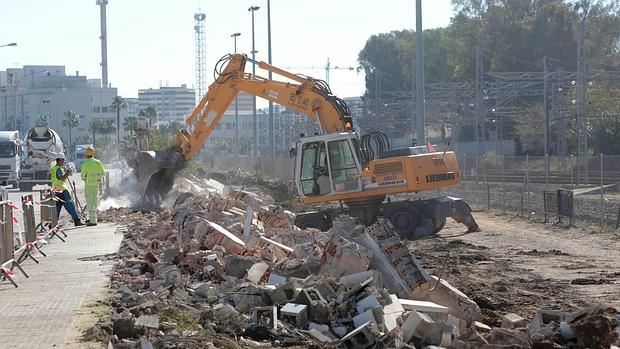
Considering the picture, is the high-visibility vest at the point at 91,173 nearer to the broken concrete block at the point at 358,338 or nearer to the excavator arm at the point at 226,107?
the excavator arm at the point at 226,107

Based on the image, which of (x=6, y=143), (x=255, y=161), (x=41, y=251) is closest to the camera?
(x=41, y=251)

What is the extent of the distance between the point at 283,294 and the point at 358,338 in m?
1.49

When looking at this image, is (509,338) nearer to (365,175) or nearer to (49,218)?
(49,218)

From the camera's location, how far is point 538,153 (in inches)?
2852

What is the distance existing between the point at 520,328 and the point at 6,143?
4892 cm

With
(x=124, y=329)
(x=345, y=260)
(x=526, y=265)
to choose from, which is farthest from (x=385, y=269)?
(x=526, y=265)

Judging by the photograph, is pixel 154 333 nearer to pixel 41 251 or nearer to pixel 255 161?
pixel 41 251

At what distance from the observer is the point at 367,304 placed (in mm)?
12055

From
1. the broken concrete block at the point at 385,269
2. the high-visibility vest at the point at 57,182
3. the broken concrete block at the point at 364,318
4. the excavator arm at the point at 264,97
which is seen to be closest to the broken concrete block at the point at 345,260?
the broken concrete block at the point at 385,269

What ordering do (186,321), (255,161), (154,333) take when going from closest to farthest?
(154,333) → (186,321) → (255,161)

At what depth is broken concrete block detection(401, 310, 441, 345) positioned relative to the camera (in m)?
11.2

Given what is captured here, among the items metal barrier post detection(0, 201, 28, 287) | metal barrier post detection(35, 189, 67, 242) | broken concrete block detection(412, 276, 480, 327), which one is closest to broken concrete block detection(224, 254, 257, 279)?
broken concrete block detection(412, 276, 480, 327)

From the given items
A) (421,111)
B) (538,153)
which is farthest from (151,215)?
(538,153)

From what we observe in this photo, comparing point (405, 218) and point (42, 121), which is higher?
point (42, 121)
